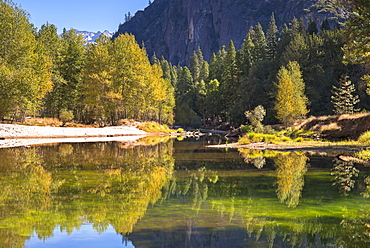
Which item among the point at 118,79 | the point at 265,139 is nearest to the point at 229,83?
the point at 118,79

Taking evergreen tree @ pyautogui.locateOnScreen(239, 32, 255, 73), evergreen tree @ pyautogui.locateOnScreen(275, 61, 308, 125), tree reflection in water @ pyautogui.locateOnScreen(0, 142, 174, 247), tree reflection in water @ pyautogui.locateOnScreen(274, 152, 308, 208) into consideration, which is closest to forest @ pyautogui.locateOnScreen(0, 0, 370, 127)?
evergreen tree @ pyautogui.locateOnScreen(275, 61, 308, 125)

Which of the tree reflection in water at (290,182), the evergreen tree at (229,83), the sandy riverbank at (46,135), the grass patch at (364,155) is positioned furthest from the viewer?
the evergreen tree at (229,83)

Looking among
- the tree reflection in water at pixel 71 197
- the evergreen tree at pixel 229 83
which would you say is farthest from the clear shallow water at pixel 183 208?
the evergreen tree at pixel 229 83

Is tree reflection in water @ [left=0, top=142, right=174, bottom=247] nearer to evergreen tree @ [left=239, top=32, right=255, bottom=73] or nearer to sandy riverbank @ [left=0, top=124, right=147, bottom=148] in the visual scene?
sandy riverbank @ [left=0, top=124, right=147, bottom=148]

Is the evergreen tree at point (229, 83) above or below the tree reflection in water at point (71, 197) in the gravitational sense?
above

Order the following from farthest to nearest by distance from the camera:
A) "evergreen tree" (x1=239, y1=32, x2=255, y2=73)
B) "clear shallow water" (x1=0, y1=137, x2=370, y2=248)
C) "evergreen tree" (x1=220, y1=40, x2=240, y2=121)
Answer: "evergreen tree" (x1=220, y1=40, x2=240, y2=121)
"evergreen tree" (x1=239, y1=32, x2=255, y2=73)
"clear shallow water" (x1=0, y1=137, x2=370, y2=248)

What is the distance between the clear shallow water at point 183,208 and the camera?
5109 mm

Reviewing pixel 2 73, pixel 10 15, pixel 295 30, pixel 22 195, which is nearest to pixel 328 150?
pixel 22 195

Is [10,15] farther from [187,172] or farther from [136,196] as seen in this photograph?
[136,196]

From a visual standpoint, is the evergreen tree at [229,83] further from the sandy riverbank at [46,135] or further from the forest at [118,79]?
the sandy riverbank at [46,135]

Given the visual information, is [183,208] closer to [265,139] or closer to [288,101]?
[265,139]

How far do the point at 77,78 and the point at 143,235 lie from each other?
2352 inches

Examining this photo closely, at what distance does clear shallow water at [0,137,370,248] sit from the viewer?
16.8 ft

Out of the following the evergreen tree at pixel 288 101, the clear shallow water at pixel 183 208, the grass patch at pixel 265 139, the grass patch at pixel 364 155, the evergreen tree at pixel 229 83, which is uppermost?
the evergreen tree at pixel 229 83
